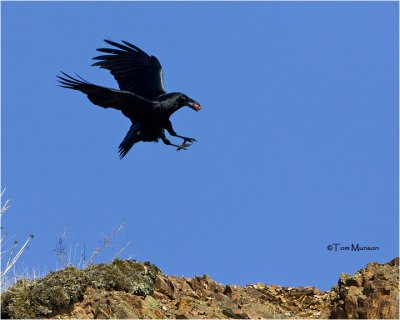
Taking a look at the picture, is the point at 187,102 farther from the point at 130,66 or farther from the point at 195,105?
the point at 130,66

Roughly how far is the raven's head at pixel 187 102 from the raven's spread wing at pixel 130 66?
186 cm

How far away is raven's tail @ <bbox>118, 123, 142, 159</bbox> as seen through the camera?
50.9 feet

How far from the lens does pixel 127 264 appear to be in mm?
14250

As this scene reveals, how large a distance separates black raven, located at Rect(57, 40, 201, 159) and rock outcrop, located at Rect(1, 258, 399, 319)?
241 cm

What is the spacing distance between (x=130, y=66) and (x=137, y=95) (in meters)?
2.61

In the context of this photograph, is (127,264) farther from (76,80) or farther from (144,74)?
(144,74)

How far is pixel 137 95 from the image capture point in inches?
591

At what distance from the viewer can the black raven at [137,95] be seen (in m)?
14.9

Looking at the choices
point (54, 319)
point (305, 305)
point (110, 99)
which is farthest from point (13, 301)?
point (305, 305)

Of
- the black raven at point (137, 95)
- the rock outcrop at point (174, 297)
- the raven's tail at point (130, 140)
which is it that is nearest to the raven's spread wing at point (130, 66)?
the black raven at point (137, 95)

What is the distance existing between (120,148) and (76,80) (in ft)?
6.11

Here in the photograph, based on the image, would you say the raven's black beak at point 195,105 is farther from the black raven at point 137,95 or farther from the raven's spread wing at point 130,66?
the raven's spread wing at point 130,66

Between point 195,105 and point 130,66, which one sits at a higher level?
point 130,66

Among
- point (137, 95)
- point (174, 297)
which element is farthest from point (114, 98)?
point (174, 297)
